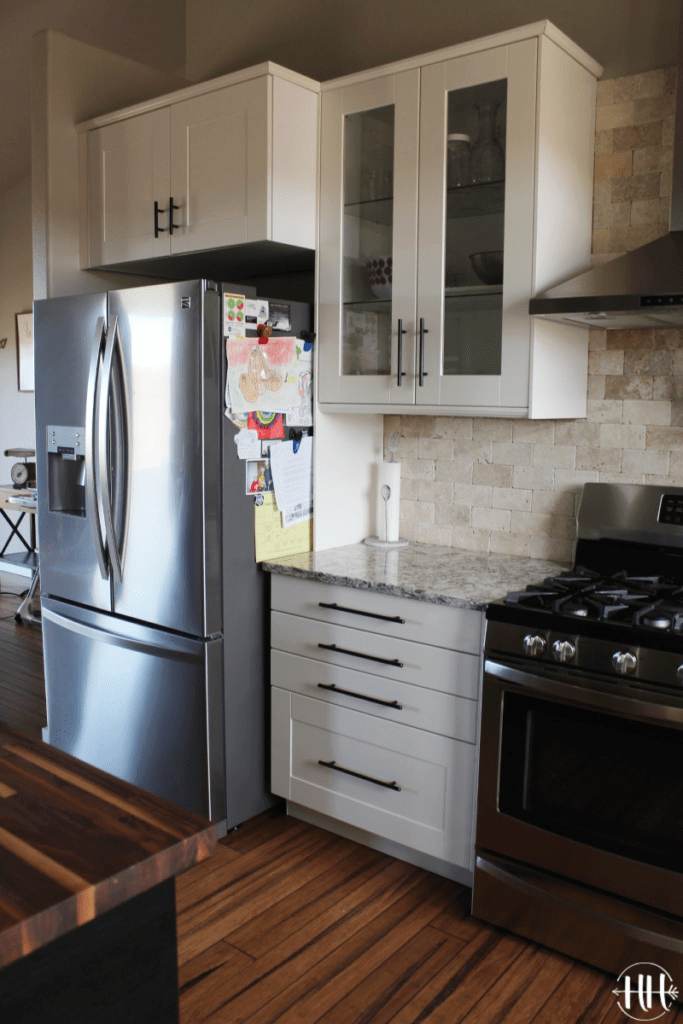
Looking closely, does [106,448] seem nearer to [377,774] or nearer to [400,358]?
[400,358]

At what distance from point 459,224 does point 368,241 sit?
0.33m

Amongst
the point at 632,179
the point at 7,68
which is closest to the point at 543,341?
the point at 632,179

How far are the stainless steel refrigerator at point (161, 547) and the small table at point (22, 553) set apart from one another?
7.94 feet

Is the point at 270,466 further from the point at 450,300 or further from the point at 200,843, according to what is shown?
the point at 200,843

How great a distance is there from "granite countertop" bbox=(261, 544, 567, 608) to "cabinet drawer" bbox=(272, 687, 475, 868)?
0.40 meters

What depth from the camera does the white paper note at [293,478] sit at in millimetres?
2801

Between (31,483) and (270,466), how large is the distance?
3.55 metres

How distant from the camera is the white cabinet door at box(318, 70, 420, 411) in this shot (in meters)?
2.61

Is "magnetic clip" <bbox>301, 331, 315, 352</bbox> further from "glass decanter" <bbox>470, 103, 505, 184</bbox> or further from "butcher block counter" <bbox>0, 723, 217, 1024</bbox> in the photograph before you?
"butcher block counter" <bbox>0, 723, 217, 1024</bbox>

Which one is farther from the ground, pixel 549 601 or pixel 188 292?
pixel 188 292

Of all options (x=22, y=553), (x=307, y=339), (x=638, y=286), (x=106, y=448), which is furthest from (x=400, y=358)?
(x=22, y=553)

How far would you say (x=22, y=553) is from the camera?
22.3 feet

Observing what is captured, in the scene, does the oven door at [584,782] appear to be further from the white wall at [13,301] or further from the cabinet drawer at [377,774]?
the white wall at [13,301]

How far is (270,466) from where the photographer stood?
2781 mm
